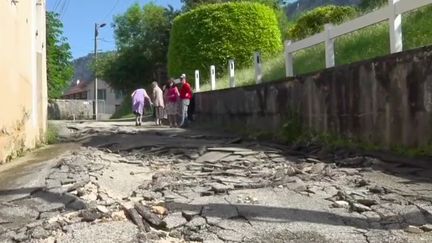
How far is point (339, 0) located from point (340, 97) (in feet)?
203

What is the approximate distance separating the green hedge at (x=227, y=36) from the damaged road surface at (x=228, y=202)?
40.3 ft

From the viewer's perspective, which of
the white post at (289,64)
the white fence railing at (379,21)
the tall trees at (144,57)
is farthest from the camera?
the tall trees at (144,57)

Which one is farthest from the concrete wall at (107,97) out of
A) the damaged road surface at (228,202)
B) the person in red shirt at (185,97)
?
the damaged road surface at (228,202)

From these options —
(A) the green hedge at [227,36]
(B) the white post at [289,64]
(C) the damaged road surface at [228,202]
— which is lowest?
(C) the damaged road surface at [228,202]

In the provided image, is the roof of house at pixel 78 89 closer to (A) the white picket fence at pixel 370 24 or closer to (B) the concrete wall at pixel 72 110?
(B) the concrete wall at pixel 72 110

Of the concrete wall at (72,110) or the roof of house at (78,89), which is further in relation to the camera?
the roof of house at (78,89)

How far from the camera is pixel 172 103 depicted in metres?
19.1

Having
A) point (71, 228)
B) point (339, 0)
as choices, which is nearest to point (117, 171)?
point (71, 228)

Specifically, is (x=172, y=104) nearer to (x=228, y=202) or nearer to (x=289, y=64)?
(x=289, y=64)

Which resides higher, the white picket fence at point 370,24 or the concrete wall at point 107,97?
the concrete wall at point 107,97

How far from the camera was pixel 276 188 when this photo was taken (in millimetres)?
6738

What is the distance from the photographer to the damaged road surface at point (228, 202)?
504cm

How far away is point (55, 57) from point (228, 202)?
21358mm

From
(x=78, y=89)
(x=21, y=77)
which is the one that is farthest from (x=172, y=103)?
(x=78, y=89)
